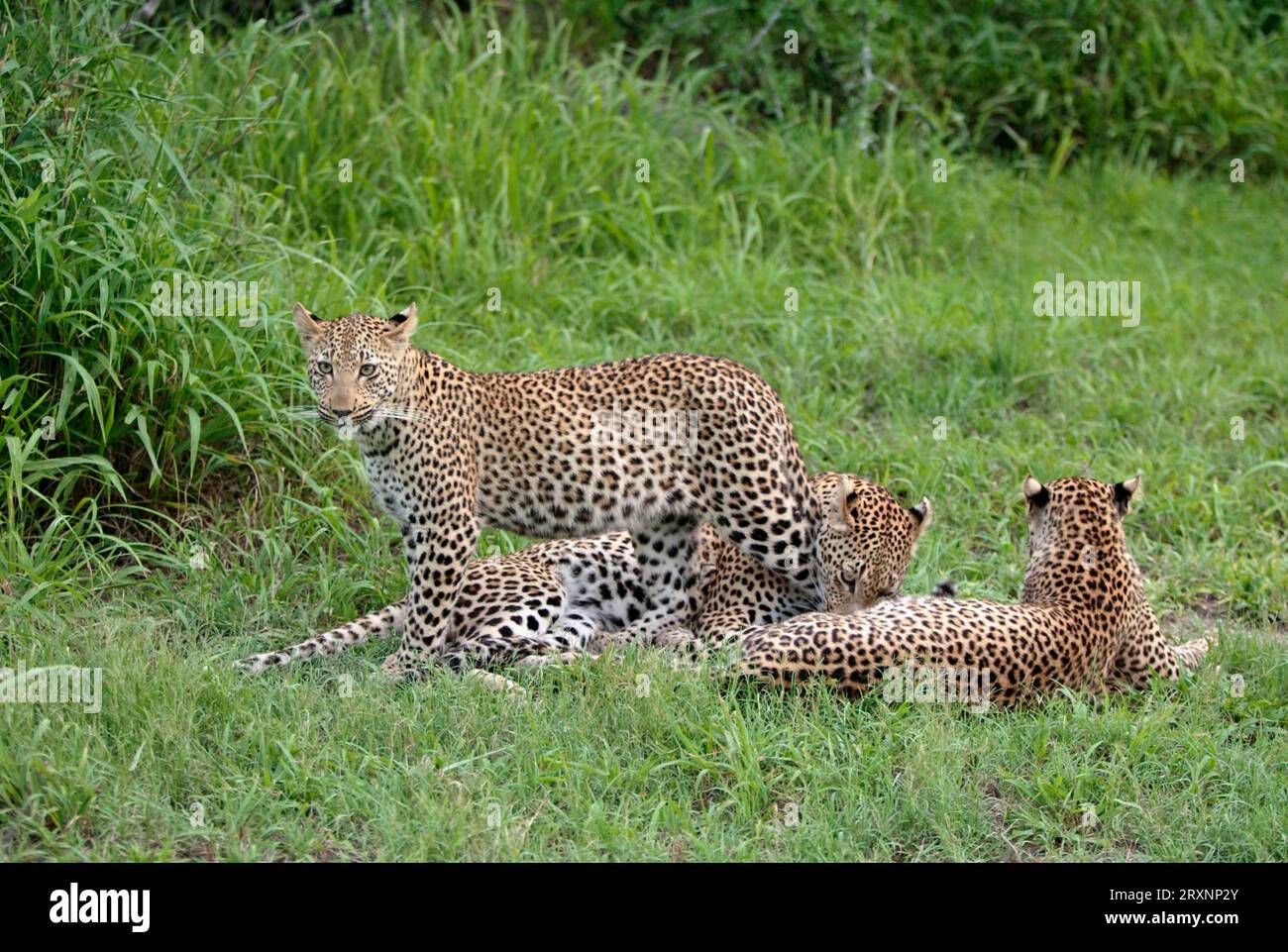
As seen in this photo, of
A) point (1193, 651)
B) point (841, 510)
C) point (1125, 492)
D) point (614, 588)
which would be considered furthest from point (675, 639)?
point (1193, 651)

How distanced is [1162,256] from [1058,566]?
6045 millimetres

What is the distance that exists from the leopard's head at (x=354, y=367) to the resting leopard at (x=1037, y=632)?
1970 millimetres

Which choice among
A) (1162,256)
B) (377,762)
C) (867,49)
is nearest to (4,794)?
(377,762)

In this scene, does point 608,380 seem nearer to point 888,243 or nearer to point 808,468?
point 808,468

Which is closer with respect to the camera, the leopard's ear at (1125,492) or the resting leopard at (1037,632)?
the resting leopard at (1037,632)

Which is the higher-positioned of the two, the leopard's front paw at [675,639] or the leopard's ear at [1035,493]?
the leopard's ear at [1035,493]

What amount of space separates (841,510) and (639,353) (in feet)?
10.1

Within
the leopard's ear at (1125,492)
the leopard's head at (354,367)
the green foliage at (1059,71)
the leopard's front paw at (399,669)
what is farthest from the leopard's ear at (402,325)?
the green foliage at (1059,71)

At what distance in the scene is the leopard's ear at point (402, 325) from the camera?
25.0 feet

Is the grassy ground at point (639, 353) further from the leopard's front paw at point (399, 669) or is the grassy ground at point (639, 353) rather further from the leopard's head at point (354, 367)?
the leopard's head at point (354, 367)


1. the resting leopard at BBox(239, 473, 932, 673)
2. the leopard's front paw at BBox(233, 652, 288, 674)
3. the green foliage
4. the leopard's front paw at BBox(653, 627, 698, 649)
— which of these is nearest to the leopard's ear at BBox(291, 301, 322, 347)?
the resting leopard at BBox(239, 473, 932, 673)

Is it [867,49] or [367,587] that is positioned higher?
[867,49]

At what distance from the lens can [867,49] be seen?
1266 cm

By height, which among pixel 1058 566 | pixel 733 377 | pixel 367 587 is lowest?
pixel 367 587
